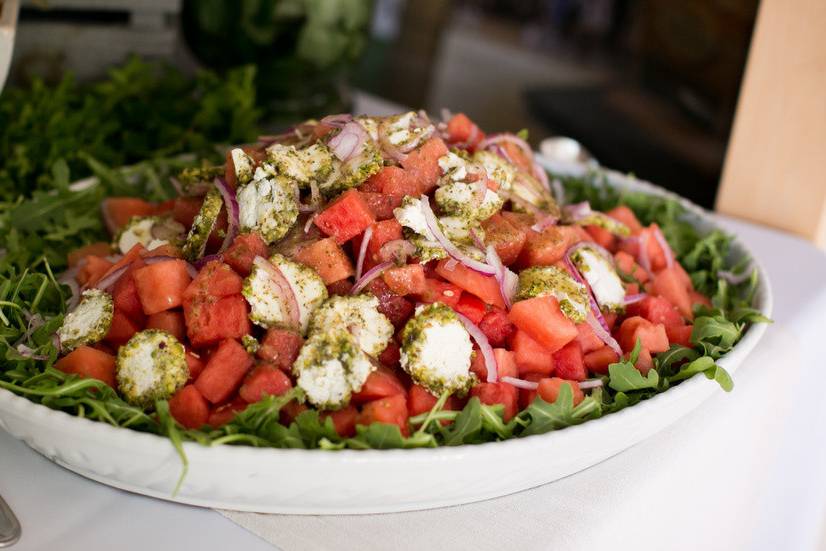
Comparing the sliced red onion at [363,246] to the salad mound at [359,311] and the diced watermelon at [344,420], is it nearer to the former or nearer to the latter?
the salad mound at [359,311]

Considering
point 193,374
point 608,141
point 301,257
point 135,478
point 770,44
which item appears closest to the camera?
point 135,478

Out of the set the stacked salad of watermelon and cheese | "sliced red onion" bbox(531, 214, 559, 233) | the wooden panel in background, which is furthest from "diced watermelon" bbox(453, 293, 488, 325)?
the wooden panel in background

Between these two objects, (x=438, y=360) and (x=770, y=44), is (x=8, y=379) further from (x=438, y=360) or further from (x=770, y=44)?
(x=770, y=44)

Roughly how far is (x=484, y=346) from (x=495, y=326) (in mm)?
61

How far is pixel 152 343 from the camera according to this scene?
3.56ft

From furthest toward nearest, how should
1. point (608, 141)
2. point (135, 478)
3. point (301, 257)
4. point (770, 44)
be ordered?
point (608, 141), point (770, 44), point (301, 257), point (135, 478)

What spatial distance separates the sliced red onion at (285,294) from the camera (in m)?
1.16

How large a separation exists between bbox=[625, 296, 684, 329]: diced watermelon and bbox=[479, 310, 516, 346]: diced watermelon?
0.28m

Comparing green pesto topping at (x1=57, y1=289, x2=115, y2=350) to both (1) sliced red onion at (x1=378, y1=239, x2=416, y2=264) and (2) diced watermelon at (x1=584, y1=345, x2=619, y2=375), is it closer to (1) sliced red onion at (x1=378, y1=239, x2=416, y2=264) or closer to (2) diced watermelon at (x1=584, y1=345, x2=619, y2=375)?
(1) sliced red onion at (x1=378, y1=239, x2=416, y2=264)

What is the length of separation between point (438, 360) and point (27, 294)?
66cm

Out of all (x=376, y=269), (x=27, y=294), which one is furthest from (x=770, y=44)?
(x=27, y=294)

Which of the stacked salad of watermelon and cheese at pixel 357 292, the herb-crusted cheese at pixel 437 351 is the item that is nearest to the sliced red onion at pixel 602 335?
the stacked salad of watermelon and cheese at pixel 357 292

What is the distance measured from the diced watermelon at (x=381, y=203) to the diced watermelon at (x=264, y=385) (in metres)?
0.31

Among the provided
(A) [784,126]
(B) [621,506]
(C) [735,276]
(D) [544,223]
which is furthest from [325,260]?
(A) [784,126]
